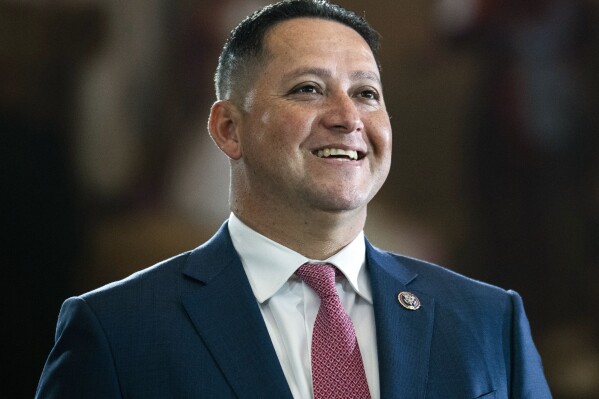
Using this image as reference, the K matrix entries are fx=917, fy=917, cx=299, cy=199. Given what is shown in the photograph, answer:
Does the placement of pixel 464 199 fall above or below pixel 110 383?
above

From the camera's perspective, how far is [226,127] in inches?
86.4

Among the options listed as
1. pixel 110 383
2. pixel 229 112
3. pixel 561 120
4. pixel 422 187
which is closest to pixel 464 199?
pixel 422 187

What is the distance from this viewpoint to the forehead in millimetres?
2080

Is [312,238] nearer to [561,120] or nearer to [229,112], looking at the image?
[229,112]

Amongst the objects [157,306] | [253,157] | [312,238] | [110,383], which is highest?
[253,157]

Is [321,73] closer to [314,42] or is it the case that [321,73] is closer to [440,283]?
[314,42]

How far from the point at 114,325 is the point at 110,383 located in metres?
0.12

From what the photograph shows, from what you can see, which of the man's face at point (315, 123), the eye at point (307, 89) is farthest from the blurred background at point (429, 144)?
the eye at point (307, 89)

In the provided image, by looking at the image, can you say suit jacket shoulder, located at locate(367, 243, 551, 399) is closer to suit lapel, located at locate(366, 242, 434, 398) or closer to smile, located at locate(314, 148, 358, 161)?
suit lapel, located at locate(366, 242, 434, 398)

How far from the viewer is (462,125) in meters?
3.21

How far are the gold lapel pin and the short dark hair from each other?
613mm

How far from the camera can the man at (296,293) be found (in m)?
1.83

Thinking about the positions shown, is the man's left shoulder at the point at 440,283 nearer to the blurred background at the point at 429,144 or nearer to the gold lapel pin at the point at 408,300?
the gold lapel pin at the point at 408,300

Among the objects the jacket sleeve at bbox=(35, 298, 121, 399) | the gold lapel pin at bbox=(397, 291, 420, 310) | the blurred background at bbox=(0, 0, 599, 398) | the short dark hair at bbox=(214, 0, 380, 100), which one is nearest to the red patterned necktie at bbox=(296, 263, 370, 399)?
the gold lapel pin at bbox=(397, 291, 420, 310)
